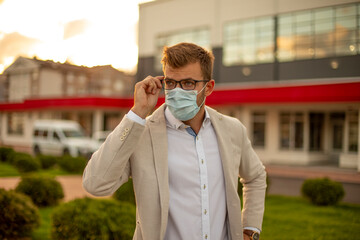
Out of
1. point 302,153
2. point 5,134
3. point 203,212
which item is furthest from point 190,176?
point 5,134

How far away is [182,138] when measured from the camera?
2.19 metres

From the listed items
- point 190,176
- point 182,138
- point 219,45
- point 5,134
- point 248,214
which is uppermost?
point 219,45

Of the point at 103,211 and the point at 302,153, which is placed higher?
the point at 103,211

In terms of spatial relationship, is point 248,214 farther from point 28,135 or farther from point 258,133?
point 28,135

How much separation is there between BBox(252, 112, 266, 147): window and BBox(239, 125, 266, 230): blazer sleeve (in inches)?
772

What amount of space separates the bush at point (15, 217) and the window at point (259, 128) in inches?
712

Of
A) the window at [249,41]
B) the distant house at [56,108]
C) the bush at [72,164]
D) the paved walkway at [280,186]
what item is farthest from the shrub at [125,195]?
the distant house at [56,108]

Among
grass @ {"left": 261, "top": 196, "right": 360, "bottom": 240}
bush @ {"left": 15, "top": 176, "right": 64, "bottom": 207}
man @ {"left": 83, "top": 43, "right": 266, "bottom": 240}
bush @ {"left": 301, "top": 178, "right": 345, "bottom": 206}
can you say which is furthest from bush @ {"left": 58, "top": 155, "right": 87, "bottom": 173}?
man @ {"left": 83, "top": 43, "right": 266, "bottom": 240}

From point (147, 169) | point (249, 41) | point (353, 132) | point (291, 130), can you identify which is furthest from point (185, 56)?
point (249, 41)

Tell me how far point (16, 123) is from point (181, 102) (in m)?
36.1

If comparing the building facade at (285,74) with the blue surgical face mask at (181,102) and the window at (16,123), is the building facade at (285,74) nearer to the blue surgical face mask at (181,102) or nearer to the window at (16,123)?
the blue surgical face mask at (181,102)

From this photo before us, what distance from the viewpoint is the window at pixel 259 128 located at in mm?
21562

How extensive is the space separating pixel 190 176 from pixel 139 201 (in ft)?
1.11

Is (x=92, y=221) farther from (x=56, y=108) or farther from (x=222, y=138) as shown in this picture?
(x=56, y=108)
